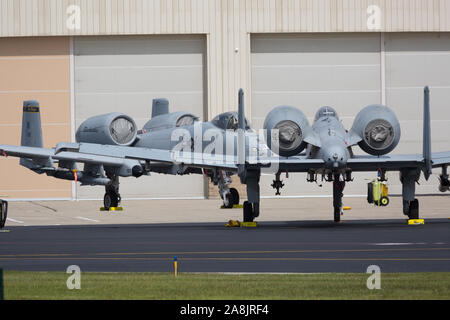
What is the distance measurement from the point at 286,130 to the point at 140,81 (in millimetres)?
29561

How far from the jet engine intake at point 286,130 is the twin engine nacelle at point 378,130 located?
5.26ft

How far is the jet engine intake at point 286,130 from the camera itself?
82.5 feet

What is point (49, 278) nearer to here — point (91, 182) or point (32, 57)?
point (91, 182)

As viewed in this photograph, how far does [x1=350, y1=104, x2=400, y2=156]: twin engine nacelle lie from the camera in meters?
25.7

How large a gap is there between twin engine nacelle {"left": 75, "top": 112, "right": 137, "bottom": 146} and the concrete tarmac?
20.7 ft

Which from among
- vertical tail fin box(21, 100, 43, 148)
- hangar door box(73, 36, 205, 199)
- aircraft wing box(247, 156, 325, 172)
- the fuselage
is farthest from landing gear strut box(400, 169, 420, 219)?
hangar door box(73, 36, 205, 199)

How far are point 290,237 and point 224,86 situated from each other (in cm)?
3100

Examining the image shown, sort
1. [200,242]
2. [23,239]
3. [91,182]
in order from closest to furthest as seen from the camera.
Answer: [200,242] → [23,239] → [91,182]

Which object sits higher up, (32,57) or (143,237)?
(32,57)

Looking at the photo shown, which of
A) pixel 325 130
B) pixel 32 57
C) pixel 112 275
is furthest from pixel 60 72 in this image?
pixel 112 275

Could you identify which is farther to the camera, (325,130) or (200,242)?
(325,130)

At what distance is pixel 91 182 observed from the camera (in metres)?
40.4

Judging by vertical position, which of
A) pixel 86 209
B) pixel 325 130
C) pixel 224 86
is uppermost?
pixel 224 86

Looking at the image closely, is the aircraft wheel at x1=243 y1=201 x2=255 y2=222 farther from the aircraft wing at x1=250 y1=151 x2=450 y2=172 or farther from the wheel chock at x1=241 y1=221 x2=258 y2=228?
the aircraft wing at x1=250 y1=151 x2=450 y2=172
